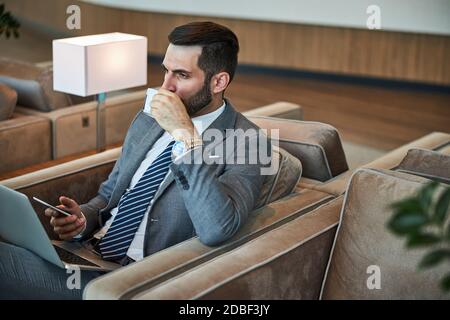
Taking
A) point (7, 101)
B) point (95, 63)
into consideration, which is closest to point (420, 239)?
point (95, 63)

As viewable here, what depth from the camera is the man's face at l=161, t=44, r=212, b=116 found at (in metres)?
2.19

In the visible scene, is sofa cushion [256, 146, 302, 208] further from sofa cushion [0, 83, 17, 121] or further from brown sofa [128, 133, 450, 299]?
sofa cushion [0, 83, 17, 121]

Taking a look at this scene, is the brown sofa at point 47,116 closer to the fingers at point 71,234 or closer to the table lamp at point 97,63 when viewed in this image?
the table lamp at point 97,63

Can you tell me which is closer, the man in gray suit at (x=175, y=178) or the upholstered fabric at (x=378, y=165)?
the man in gray suit at (x=175, y=178)

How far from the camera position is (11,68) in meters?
3.95

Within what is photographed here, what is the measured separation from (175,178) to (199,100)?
338mm

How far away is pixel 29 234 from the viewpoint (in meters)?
2.00

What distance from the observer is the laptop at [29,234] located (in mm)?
1938

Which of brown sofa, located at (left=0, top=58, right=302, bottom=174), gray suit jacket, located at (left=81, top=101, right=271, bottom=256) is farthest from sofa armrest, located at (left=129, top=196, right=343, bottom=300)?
brown sofa, located at (left=0, top=58, right=302, bottom=174)

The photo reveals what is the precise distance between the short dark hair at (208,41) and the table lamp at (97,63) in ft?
3.48

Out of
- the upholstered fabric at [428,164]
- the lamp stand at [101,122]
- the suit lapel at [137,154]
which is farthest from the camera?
the lamp stand at [101,122]

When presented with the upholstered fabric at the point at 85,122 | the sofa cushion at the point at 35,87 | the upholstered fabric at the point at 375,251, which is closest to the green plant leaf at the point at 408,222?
the upholstered fabric at the point at 375,251

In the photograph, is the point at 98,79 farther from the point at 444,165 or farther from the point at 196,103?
the point at 444,165

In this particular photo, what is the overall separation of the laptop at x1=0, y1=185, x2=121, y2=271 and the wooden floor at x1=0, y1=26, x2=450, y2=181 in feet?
10.5
